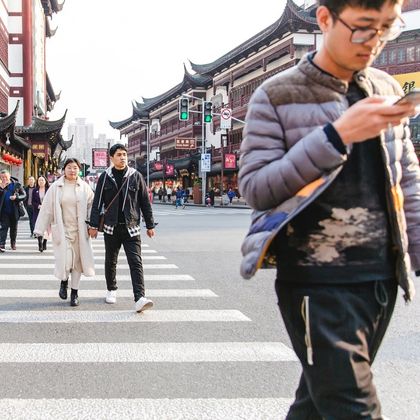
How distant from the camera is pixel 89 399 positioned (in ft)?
12.0

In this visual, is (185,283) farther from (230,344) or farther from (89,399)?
(89,399)

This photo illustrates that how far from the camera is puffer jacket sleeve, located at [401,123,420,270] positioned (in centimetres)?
204

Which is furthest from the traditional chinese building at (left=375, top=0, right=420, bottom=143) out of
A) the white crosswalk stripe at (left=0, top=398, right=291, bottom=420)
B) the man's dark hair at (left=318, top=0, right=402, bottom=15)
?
the man's dark hair at (left=318, top=0, right=402, bottom=15)

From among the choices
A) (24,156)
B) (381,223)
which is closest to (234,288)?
(381,223)

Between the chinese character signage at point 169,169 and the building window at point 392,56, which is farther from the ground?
the building window at point 392,56

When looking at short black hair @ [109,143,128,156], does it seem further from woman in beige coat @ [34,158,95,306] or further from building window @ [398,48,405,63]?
building window @ [398,48,405,63]

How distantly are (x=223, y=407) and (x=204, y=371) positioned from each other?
0.72 metres

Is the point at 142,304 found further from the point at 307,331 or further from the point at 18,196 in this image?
the point at 18,196

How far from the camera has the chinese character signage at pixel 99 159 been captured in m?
48.8

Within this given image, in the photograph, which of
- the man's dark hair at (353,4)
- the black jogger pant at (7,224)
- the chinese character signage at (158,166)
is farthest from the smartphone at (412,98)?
the chinese character signage at (158,166)

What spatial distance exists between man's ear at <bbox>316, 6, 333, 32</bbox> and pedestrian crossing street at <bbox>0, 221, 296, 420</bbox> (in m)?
2.32

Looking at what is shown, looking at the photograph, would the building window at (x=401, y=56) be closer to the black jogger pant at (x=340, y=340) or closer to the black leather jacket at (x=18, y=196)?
the black leather jacket at (x=18, y=196)

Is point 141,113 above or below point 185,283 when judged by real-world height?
above

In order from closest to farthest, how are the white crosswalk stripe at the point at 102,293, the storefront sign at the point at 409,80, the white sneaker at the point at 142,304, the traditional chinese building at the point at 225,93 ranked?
the white sneaker at the point at 142,304
the white crosswalk stripe at the point at 102,293
the storefront sign at the point at 409,80
the traditional chinese building at the point at 225,93
